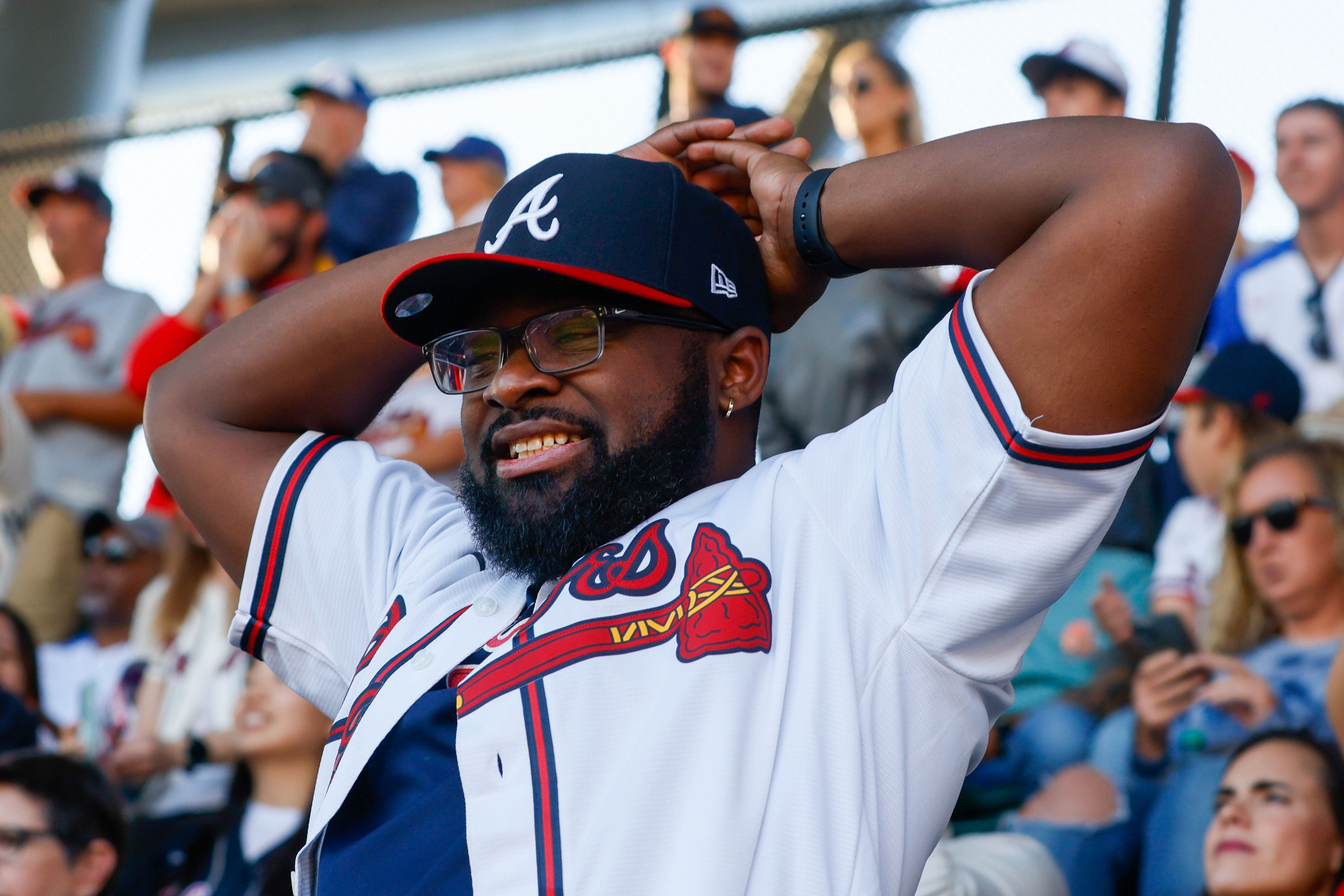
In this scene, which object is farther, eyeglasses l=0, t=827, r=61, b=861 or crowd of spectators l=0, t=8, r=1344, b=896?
eyeglasses l=0, t=827, r=61, b=861

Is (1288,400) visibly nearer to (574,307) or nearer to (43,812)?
(574,307)

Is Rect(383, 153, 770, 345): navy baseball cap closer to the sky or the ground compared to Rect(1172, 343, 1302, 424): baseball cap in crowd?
closer to the sky

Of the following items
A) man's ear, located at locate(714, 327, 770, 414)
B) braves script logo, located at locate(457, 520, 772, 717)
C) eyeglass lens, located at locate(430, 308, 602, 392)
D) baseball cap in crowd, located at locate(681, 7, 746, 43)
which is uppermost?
baseball cap in crowd, located at locate(681, 7, 746, 43)

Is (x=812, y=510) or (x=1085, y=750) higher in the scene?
(x=812, y=510)

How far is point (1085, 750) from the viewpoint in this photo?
11.4ft

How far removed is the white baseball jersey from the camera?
160 centimetres

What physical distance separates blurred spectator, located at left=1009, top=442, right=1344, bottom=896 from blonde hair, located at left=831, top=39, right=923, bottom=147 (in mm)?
1531

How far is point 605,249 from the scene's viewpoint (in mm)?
1962

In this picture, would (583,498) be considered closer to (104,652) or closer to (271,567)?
(271,567)

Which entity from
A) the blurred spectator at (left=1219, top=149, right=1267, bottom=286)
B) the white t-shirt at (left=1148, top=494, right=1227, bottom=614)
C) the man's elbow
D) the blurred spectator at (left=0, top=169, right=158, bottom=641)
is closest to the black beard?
the man's elbow

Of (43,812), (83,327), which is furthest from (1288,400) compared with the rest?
(83,327)

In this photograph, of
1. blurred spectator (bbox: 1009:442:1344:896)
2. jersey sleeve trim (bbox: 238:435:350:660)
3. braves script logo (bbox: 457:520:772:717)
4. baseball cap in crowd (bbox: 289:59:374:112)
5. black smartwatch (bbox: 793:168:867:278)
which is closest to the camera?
braves script logo (bbox: 457:520:772:717)

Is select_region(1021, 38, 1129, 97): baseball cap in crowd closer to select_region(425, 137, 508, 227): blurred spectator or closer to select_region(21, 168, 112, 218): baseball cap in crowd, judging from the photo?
select_region(425, 137, 508, 227): blurred spectator

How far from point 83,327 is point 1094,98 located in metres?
4.07
